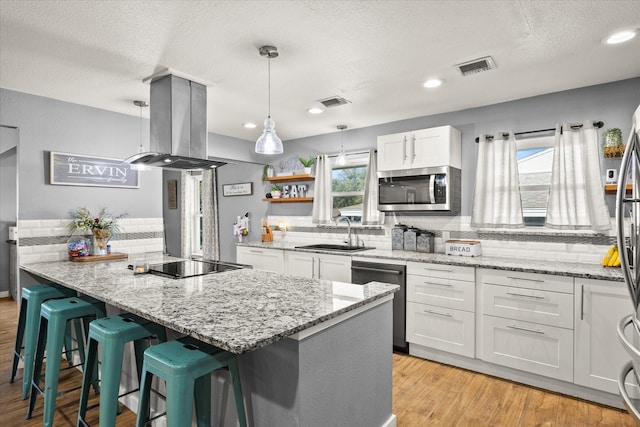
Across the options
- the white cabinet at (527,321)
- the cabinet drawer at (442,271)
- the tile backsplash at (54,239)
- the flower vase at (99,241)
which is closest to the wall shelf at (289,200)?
the tile backsplash at (54,239)

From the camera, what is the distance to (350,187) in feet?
15.7

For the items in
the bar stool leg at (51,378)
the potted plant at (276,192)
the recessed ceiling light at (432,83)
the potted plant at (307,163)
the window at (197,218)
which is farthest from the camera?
the window at (197,218)

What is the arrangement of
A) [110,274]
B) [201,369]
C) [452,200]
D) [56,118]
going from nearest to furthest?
[201,369] < [110,274] < [56,118] < [452,200]

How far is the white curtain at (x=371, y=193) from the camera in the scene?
4.35 metres

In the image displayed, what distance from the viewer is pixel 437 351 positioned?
10.8 feet

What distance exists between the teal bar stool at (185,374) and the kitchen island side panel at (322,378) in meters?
0.10

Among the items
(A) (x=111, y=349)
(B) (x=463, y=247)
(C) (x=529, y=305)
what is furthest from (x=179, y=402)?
(B) (x=463, y=247)

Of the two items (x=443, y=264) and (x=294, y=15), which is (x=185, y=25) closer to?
(x=294, y=15)

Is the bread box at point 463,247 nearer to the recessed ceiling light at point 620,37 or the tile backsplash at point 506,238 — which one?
the tile backsplash at point 506,238

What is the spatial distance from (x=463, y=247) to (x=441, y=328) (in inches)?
31.0

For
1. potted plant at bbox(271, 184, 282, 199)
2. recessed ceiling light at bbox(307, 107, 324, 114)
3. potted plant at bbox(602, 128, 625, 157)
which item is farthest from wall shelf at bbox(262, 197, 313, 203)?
potted plant at bbox(602, 128, 625, 157)

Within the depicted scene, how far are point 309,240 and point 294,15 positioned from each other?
3.39 meters

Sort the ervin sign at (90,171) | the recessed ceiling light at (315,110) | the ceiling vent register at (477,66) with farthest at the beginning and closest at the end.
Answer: the recessed ceiling light at (315,110), the ervin sign at (90,171), the ceiling vent register at (477,66)

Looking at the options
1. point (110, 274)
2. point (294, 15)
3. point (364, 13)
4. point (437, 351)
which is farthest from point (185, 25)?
point (437, 351)
